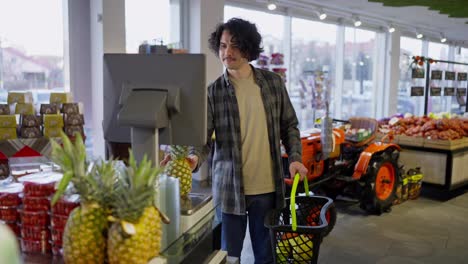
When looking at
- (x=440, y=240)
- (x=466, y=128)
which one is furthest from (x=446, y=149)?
(x=440, y=240)

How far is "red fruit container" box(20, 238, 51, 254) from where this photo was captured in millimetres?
1370

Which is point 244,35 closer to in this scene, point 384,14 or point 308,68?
point 308,68

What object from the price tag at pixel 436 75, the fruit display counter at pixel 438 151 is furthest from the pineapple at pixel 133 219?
the price tag at pixel 436 75

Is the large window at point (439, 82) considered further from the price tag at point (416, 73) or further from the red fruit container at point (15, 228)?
the red fruit container at point (15, 228)

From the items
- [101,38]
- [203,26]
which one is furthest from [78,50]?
[203,26]

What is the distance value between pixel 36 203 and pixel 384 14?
28.8 ft

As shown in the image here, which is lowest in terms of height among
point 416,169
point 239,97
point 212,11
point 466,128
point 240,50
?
point 416,169

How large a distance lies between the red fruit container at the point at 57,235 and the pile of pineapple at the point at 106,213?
0.58 feet

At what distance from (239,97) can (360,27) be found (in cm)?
823

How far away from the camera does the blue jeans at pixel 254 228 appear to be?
2.42 metres

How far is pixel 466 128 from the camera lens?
21.1 ft

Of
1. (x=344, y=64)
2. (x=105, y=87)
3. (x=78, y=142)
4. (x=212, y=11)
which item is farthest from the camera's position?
(x=344, y=64)

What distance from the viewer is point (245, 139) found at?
2395mm

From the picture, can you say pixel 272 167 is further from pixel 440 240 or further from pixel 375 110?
pixel 375 110
